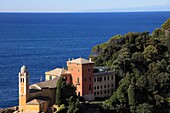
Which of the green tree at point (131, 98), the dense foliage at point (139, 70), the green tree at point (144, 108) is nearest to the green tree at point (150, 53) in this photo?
the dense foliage at point (139, 70)

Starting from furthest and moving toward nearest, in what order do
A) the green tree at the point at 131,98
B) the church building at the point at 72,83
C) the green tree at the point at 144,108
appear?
the green tree at the point at 131,98 < the green tree at the point at 144,108 < the church building at the point at 72,83

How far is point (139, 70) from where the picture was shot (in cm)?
7719

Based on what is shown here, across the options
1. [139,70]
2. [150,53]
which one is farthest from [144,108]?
[150,53]

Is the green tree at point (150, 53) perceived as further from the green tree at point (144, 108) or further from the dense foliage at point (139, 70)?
the green tree at point (144, 108)

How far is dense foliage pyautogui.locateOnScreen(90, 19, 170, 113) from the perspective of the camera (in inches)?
2680

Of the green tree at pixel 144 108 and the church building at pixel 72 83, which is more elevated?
the church building at pixel 72 83

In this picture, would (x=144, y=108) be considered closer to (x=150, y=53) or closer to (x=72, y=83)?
(x=72, y=83)

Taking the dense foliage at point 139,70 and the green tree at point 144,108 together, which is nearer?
the green tree at point 144,108

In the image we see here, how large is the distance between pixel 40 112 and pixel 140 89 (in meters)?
17.3

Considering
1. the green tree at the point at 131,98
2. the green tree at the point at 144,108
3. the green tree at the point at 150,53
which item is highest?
the green tree at the point at 150,53

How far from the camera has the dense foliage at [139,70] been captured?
68.1 meters

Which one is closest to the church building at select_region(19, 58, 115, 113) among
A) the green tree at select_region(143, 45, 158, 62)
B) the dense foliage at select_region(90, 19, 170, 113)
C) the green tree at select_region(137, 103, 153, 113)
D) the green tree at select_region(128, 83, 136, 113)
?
the dense foliage at select_region(90, 19, 170, 113)

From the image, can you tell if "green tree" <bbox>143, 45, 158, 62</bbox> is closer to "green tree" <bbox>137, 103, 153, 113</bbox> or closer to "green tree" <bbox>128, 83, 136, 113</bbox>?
"green tree" <bbox>128, 83, 136, 113</bbox>

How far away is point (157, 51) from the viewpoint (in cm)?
8138
